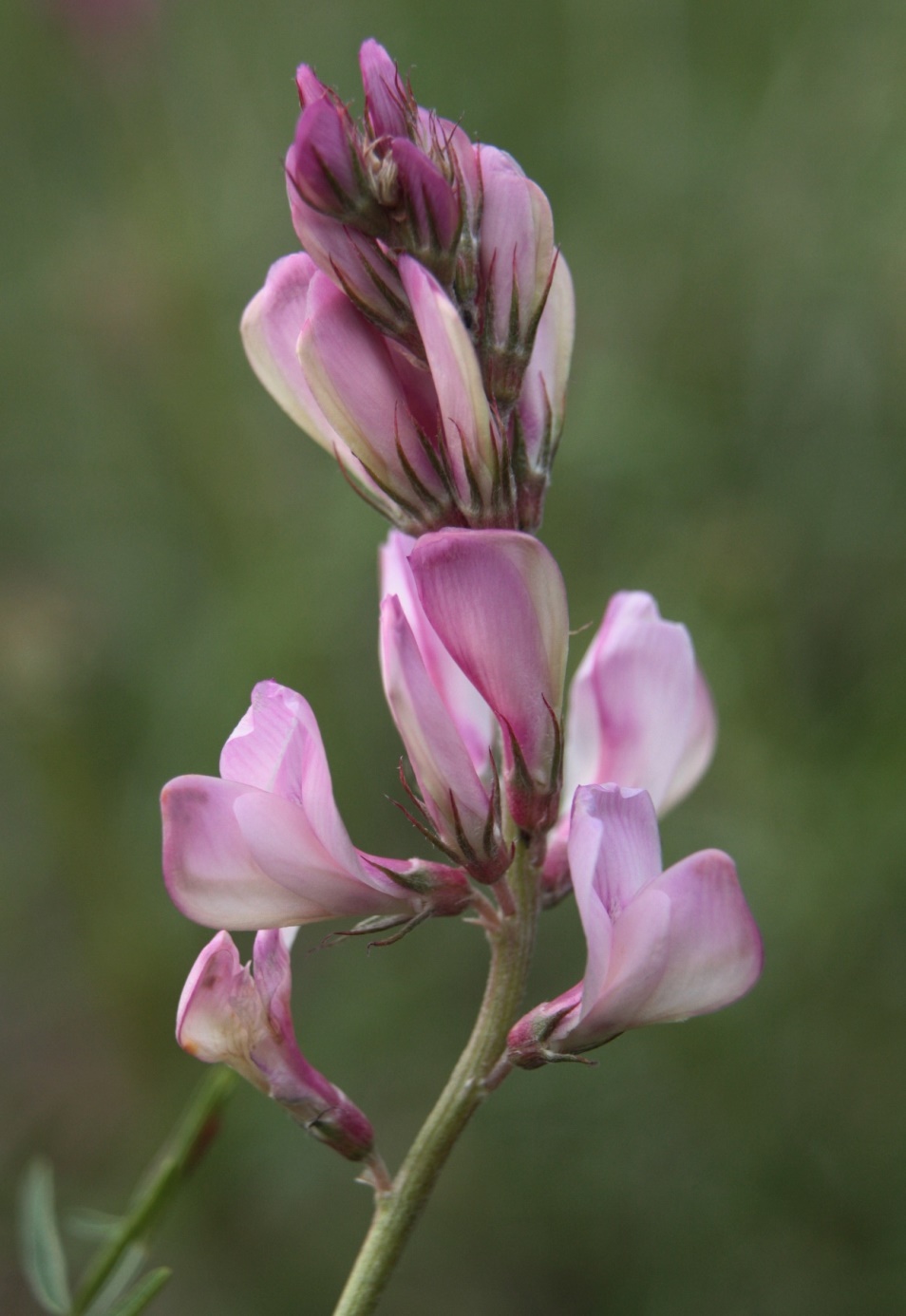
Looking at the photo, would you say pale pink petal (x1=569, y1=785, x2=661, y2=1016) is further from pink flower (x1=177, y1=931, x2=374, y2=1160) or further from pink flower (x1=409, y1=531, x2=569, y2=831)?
pink flower (x1=177, y1=931, x2=374, y2=1160)

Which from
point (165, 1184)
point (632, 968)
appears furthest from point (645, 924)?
point (165, 1184)

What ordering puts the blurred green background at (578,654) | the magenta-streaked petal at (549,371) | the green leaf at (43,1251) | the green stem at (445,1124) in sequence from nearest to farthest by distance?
the green stem at (445,1124) < the magenta-streaked petal at (549,371) < the green leaf at (43,1251) < the blurred green background at (578,654)

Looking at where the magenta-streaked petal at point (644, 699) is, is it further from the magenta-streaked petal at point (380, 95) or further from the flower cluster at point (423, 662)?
the magenta-streaked petal at point (380, 95)

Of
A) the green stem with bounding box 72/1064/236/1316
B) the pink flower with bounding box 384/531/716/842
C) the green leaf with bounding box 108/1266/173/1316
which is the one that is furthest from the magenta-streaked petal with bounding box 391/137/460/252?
the green leaf with bounding box 108/1266/173/1316

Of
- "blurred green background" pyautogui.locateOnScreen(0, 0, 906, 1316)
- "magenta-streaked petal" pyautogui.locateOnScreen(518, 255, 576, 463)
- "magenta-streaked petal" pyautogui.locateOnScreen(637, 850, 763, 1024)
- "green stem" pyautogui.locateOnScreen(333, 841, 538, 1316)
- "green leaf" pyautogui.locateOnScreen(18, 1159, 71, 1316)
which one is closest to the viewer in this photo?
"magenta-streaked petal" pyautogui.locateOnScreen(637, 850, 763, 1024)

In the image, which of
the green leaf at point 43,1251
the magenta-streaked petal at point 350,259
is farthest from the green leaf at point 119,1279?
the magenta-streaked petal at point 350,259

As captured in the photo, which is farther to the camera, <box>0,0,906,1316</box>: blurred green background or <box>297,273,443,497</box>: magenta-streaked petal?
<box>0,0,906,1316</box>: blurred green background

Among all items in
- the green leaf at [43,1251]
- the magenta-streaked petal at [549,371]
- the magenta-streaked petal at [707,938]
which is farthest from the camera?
the green leaf at [43,1251]
